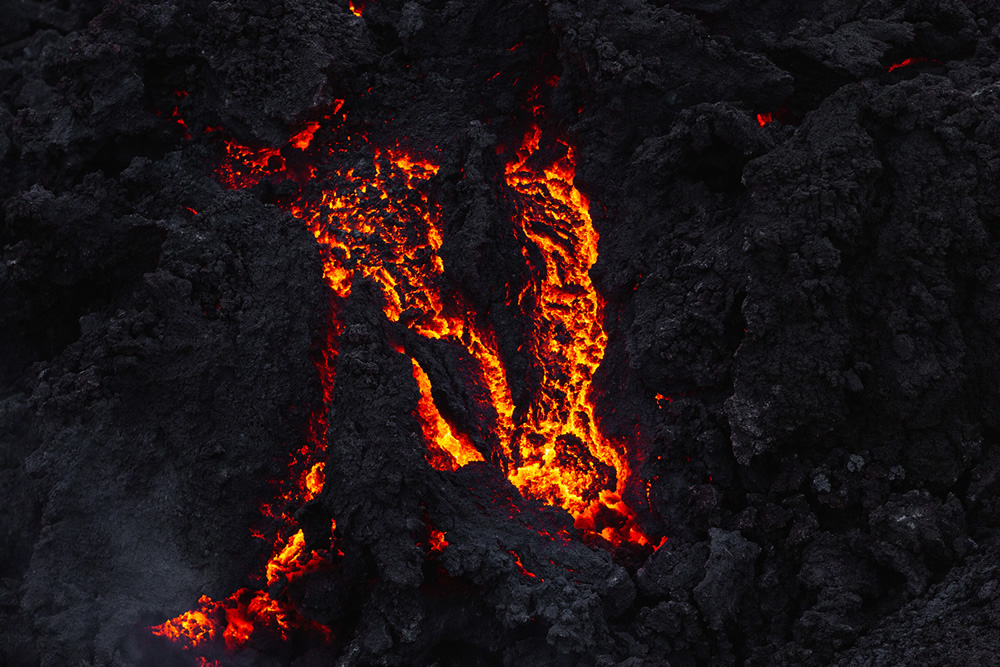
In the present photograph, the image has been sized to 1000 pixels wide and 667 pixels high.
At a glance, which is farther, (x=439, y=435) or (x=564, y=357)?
(x=564, y=357)

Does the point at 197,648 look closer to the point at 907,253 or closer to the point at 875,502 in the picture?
the point at 875,502

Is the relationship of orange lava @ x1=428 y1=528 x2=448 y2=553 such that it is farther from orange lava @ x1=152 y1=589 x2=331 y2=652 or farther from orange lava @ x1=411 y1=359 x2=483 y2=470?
orange lava @ x1=152 y1=589 x2=331 y2=652

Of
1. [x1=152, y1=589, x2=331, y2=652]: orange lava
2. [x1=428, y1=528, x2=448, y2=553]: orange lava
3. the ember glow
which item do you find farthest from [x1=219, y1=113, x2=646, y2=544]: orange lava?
the ember glow

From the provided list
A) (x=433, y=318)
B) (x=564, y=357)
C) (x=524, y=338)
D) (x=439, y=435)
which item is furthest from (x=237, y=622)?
(x=564, y=357)

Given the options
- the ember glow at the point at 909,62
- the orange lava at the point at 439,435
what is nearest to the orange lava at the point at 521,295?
the orange lava at the point at 439,435

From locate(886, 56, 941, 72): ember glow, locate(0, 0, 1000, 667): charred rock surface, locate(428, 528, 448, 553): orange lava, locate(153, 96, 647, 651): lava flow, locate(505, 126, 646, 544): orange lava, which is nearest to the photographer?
locate(0, 0, 1000, 667): charred rock surface

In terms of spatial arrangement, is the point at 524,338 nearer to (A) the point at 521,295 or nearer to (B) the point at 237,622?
(A) the point at 521,295
